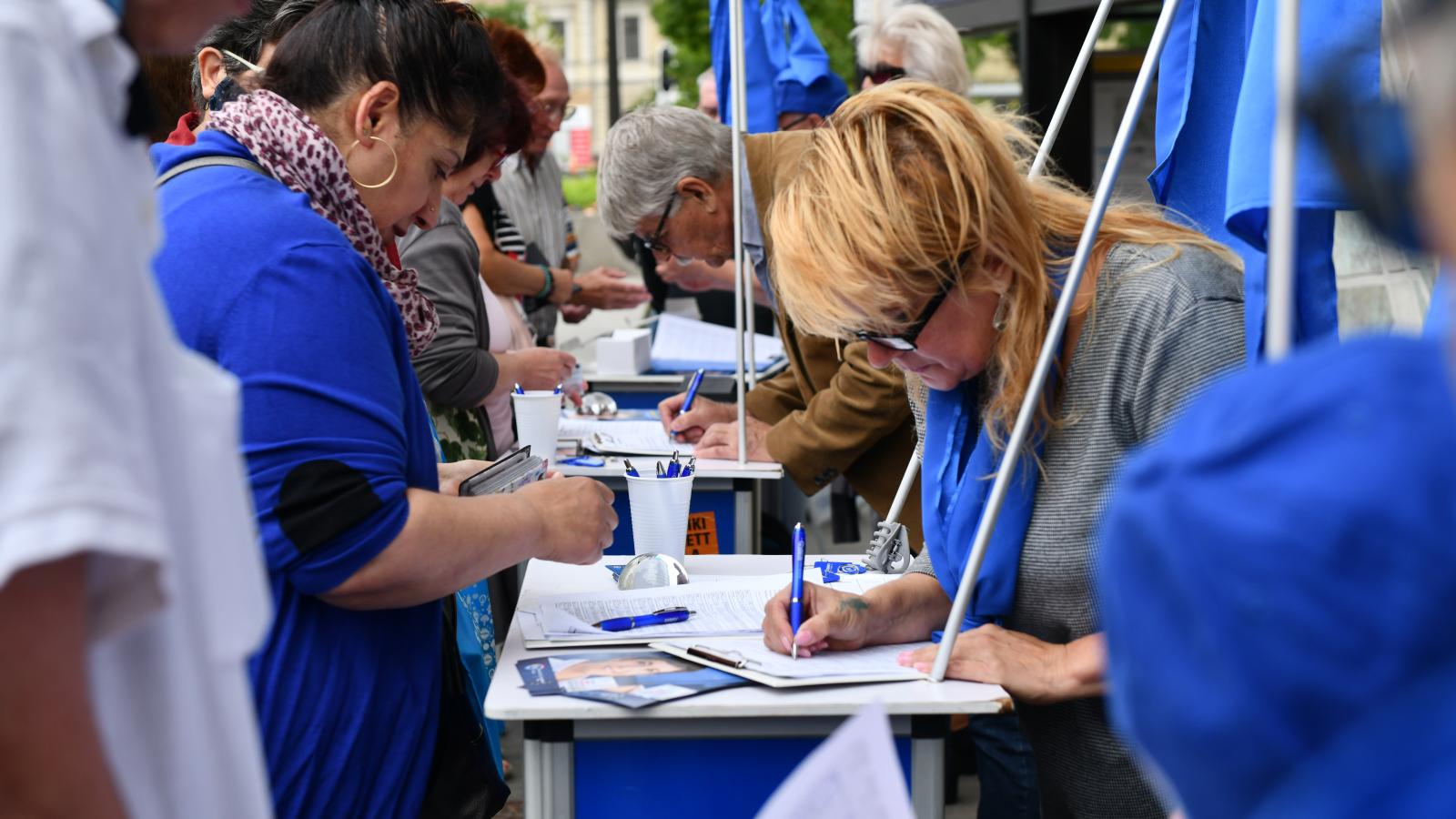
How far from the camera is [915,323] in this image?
71.9 inches

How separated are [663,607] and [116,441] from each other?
1.47 meters

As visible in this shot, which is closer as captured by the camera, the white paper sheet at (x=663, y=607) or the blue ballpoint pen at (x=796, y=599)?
the blue ballpoint pen at (x=796, y=599)

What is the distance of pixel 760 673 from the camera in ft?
5.69

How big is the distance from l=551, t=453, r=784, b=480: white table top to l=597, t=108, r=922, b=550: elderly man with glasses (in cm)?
4

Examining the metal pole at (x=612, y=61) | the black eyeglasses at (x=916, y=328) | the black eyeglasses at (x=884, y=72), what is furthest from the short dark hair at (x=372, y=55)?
the metal pole at (x=612, y=61)

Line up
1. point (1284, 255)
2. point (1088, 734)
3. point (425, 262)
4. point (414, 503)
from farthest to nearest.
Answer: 1. point (425, 262)
2. point (1088, 734)
3. point (414, 503)
4. point (1284, 255)

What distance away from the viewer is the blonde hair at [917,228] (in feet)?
5.70

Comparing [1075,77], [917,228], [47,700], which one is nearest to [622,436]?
[1075,77]

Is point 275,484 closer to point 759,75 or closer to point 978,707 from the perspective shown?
point 978,707

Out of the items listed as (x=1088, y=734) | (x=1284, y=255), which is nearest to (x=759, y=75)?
(x=1088, y=734)

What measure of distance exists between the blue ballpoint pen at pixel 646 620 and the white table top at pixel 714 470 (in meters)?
1.28

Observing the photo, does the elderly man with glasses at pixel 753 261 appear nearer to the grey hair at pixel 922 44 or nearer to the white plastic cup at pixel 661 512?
the white plastic cup at pixel 661 512

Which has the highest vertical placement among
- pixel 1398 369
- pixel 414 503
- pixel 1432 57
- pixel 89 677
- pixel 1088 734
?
pixel 1432 57

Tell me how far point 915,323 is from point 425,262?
184 centimetres
